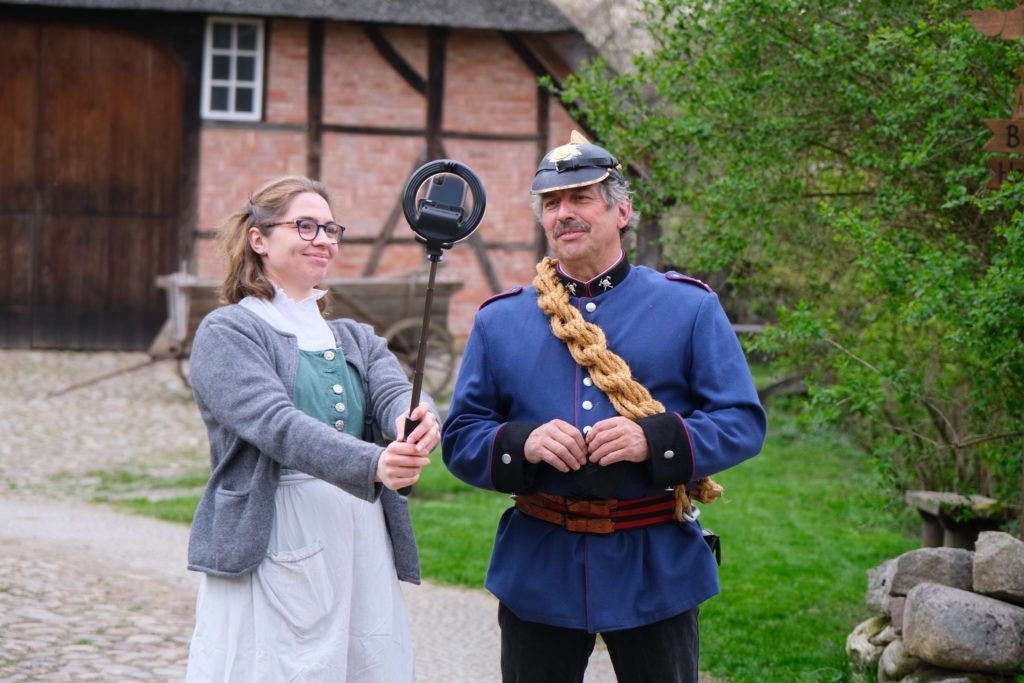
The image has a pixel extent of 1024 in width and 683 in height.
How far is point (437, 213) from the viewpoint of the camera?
2412 millimetres

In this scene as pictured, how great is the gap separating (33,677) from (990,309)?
11.6 feet

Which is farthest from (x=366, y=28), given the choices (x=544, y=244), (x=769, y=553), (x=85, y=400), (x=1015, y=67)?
(x=1015, y=67)

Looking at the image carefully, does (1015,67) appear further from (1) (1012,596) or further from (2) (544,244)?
(2) (544,244)

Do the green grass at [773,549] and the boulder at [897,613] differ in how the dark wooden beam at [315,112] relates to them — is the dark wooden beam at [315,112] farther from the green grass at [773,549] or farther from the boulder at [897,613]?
the boulder at [897,613]

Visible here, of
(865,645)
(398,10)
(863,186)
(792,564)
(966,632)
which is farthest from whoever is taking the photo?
(398,10)

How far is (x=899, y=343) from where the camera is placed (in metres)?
6.63

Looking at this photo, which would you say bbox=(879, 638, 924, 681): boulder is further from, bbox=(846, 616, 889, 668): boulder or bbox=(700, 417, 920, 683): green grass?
bbox=(700, 417, 920, 683): green grass

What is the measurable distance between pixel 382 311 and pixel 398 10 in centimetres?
408

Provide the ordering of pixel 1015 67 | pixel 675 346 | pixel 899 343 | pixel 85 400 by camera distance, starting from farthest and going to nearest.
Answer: pixel 85 400, pixel 899 343, pixel 1015 67, pixel 675 346

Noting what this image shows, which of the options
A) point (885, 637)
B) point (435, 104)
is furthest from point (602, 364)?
point (435, 104)

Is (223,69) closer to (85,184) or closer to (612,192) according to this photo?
(85,184)

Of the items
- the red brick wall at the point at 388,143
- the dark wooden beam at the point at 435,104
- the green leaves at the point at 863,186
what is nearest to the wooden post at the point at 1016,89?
the green leaves at the point at 863,186

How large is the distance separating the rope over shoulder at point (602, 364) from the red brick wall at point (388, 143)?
11672mm

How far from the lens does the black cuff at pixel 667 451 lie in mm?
2666
